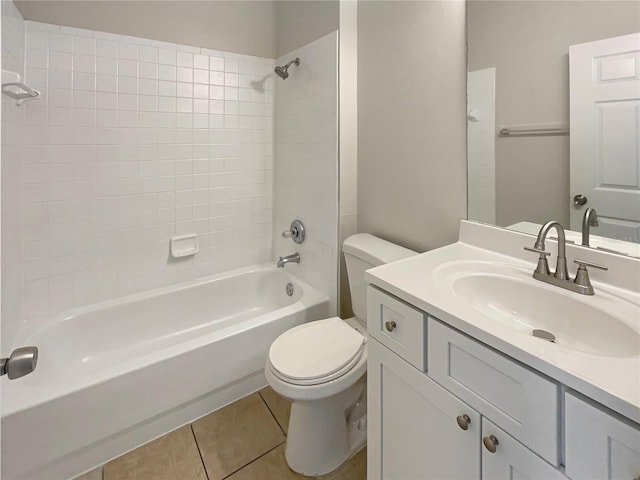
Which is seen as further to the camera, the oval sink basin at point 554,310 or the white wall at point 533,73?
the white wall at point 533,73

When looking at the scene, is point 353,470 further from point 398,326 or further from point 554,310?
point 554,310

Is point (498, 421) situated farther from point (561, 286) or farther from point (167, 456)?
point (167, 456)

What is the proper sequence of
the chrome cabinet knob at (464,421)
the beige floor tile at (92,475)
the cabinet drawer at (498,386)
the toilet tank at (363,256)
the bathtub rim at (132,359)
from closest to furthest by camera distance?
the cabinet drawer at (498,386)
the chrome cabinet knob at (464,421)
the bathtub rim at (132,359)
the beige floor tile at (92,475)
the toilet tank at (363,256)

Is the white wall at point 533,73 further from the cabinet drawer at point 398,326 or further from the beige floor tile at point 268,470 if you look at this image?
the beige floor tile at point 268,470

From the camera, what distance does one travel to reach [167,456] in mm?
1472

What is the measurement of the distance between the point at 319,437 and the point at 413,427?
59cm

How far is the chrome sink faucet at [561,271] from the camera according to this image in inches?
35.9

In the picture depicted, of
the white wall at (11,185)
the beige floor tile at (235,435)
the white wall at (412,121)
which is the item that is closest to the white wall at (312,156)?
the white wall at (412,121)

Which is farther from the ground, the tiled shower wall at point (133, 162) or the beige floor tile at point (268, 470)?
the tiled shower wall at point (133, 162)

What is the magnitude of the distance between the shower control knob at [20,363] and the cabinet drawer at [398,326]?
803 mm

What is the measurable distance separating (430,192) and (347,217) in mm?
531

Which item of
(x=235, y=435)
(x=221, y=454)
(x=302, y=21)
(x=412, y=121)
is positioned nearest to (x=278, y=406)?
(x=235, y=435)

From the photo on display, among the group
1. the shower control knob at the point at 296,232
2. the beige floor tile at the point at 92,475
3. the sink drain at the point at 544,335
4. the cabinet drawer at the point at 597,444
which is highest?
the shower control knob at the point at 296,232

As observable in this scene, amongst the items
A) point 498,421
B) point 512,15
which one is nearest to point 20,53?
point 512,15
